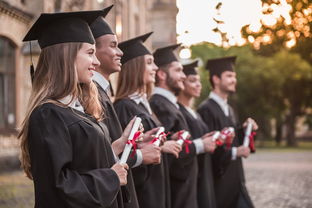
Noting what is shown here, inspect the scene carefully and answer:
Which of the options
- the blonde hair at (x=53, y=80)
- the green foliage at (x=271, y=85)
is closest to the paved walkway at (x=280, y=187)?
the blonde hair at (x=53, y=80)

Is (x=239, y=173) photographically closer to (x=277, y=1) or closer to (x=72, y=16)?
(x=277, y=1)

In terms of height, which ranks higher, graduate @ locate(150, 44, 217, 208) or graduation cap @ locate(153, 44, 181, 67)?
graduation cap @ locate(153, 44, 181, 67)

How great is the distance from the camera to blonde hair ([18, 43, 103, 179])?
354cm

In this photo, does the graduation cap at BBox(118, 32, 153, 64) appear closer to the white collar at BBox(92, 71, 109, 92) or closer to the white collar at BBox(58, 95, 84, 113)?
the white collar at BBox(92, 71, 109, 92)

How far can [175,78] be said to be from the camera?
6945mm

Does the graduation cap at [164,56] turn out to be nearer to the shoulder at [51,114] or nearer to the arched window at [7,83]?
the shoulder at [51,114]

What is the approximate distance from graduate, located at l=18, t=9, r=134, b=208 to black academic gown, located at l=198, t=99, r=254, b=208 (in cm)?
417

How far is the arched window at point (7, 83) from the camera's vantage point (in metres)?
19.4

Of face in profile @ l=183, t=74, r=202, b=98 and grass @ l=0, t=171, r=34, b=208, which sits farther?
grass @ l=0, t=171, r=34, b=208

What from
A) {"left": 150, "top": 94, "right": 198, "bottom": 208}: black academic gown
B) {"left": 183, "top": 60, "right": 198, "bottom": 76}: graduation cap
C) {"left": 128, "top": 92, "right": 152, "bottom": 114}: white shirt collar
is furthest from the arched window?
{"left": 128, "top": 92, "right": 152, "bottom": 114}: white shirt collar

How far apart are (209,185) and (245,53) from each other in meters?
46.7

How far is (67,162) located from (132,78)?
7.73 ft

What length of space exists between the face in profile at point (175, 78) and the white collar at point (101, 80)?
2179 millimetres

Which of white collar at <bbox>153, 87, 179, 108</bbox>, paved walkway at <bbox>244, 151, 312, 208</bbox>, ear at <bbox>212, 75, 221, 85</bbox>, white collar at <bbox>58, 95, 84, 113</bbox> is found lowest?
paved walkway at <bbox>244, 151, 312, 208</bbox>
